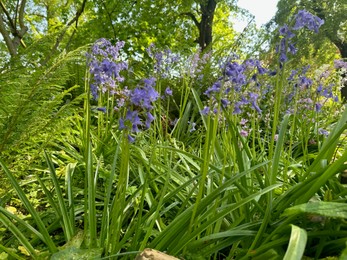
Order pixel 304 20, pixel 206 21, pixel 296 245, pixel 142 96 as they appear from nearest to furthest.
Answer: pixel 296 245
pixel 142 96
pixel 304 20
pixel 206 21

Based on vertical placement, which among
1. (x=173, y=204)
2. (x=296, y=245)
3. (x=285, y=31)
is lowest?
(x=173, y=204)

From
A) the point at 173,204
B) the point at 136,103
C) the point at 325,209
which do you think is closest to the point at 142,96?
the point at 136,103

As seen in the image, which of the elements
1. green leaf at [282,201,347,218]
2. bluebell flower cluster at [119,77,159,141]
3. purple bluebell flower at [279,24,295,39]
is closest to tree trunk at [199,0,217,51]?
purple bluebell flower at [279,24,295,39]

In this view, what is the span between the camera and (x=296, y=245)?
1.07 m

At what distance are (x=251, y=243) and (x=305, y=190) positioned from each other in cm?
31

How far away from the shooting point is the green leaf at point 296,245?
1032 millimetres

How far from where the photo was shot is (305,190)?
4.71 ft

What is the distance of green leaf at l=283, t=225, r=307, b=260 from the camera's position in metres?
1.03

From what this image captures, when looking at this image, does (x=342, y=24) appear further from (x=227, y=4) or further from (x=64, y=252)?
(x=64, y=252)

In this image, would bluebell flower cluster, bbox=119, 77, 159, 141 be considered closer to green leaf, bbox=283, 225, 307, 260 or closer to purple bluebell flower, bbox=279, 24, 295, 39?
green leaf, bbox=283, 225, 307, 260

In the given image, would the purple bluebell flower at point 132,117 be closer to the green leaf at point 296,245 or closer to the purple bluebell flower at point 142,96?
the purple bluebell flower at point 142,96

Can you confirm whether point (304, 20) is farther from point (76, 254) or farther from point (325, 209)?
point (76, 254)

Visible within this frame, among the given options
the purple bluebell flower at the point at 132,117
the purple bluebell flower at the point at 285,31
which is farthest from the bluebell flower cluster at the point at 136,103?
the purple bluebell flower at the point at 285,31

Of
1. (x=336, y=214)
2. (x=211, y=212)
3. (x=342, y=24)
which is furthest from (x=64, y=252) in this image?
(x=342, y=24)
